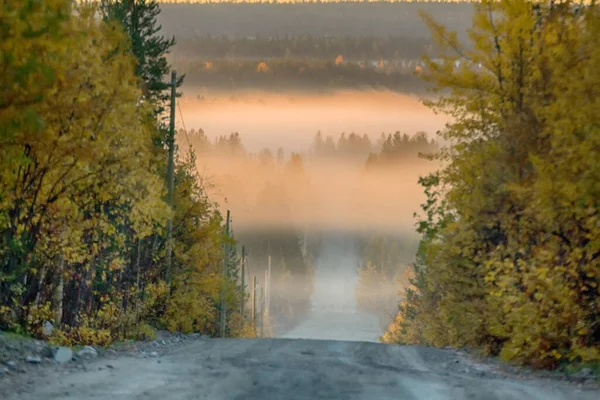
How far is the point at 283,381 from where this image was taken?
463 inches

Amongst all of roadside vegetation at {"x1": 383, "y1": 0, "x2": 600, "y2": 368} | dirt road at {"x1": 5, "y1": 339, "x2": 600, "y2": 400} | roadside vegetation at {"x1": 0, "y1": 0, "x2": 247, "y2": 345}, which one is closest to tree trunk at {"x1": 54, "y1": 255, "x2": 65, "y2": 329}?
roadside vegetation at {"x1": 0, "y1": 0, "x2": 247, "y2": 345}

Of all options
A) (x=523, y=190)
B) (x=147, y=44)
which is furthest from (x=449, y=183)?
(x=147, y=44)

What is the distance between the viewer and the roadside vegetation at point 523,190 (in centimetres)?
1498

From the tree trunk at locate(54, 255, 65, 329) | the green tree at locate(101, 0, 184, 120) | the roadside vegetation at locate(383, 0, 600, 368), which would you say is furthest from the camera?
the green tree at locate(101, 0, 184, 120)

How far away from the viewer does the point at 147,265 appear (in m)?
30.2

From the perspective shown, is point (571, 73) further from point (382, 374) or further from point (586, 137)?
point (382, 374)

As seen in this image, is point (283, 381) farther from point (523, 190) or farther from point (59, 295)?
point (59, 295)

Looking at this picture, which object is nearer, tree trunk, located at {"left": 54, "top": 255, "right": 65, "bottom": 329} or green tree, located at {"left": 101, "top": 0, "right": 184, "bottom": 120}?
tree trunk, located at {"left": 54, "top": 255, "right": 65, "bottom": 329}

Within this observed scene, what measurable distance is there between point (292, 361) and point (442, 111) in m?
12.3

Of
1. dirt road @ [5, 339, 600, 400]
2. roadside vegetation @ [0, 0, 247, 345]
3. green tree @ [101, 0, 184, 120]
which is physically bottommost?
dirt road @ [5, 339, 600, 400]

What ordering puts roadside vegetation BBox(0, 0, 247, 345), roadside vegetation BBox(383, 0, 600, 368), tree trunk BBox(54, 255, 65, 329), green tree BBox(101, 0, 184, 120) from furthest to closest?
green tree BBox(101, 0, 184, 120), tree trunk BBox(54, 255, 65, 329), roadside vegetation BBox(383, 0, 600, 368), roadside vegetation BBox(0, 0, 247, 345)

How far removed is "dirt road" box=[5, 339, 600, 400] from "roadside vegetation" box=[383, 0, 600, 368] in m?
1.77

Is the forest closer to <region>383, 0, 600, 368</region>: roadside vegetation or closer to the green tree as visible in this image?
<region>383, 0, 600, 368</region>: roadside vegetation

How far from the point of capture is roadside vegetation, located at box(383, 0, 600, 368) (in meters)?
15.0
